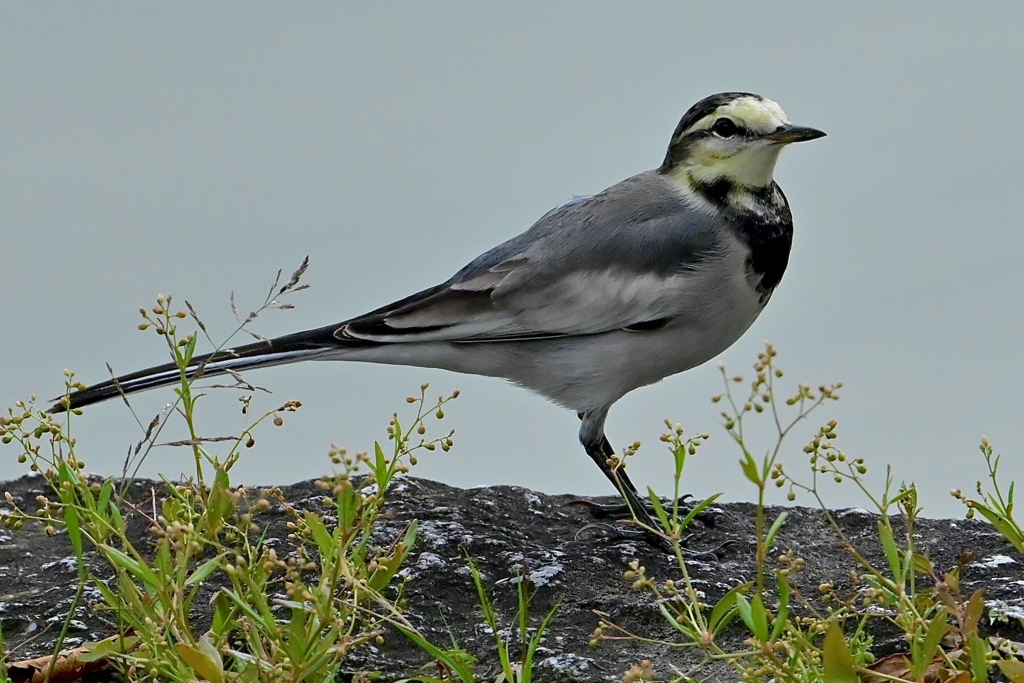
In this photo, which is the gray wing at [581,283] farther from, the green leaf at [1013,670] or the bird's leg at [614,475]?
the green leaf at [1013,670]

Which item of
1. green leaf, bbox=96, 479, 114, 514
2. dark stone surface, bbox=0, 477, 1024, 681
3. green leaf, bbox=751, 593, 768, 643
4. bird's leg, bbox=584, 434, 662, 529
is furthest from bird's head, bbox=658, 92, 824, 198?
green leaf, bbox=96, 479, 114, 514

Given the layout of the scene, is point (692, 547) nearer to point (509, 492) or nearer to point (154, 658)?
point (509, 492)

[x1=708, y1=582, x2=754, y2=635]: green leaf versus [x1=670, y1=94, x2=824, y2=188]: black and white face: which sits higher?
[x1=670, y1=94, x2=824, y2=188]: black and white face

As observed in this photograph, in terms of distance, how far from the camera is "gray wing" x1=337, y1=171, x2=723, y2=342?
5.19m

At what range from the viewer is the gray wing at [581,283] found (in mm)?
5191

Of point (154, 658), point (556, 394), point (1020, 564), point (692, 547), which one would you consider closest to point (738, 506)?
point (692, 547)

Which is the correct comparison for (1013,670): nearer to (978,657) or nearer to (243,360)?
(978,657)

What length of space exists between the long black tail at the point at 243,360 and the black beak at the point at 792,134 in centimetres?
181

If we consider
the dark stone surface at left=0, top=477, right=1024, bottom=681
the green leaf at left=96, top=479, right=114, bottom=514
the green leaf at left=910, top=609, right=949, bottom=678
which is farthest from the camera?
the dark stone surface at left=0, top=477, right=1024, bottom=681

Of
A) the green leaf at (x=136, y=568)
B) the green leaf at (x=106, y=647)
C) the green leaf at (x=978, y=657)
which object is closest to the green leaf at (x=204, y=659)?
the green leaf at (x=136, y=568)

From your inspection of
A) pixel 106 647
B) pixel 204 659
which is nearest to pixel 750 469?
pixel 204 659

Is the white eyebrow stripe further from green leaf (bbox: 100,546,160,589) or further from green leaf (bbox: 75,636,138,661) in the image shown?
green leaf (bbox: 100,546,160,589)

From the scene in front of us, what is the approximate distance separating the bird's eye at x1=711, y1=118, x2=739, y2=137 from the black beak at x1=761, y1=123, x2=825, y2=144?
140 mm

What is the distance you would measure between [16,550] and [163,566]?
2297mm
